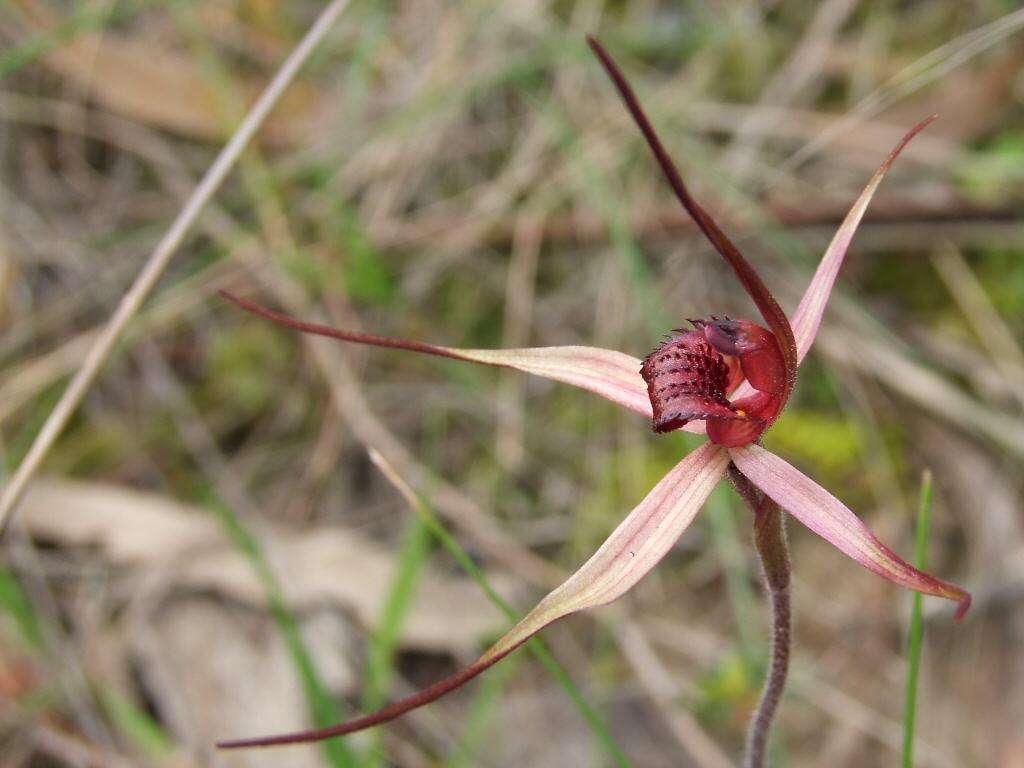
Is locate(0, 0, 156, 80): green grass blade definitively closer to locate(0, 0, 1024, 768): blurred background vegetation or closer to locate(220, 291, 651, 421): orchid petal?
locate(0, 0, 1024, 768): blurred background vegetation

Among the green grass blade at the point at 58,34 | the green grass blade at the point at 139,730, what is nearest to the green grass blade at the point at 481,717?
the green grass blade at the point at 139,730

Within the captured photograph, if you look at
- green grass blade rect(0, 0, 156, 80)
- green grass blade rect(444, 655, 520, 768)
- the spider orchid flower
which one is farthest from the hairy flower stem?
green grass blade rect(0, 0, 156, 80)

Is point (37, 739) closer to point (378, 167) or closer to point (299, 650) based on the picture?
point (299, 650)

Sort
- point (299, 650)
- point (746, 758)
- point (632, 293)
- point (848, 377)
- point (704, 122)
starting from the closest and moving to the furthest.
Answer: point (746, 758) → point (299, 650) → point (848, 377) → point (632, 293) → point (704, 122)

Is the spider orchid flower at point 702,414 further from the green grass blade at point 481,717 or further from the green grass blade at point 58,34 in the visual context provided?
the green grass blade at point 58,34

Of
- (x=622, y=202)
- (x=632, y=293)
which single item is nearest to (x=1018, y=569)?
(x=632, y=293)

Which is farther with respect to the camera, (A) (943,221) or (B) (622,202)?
(B) (622,202)
